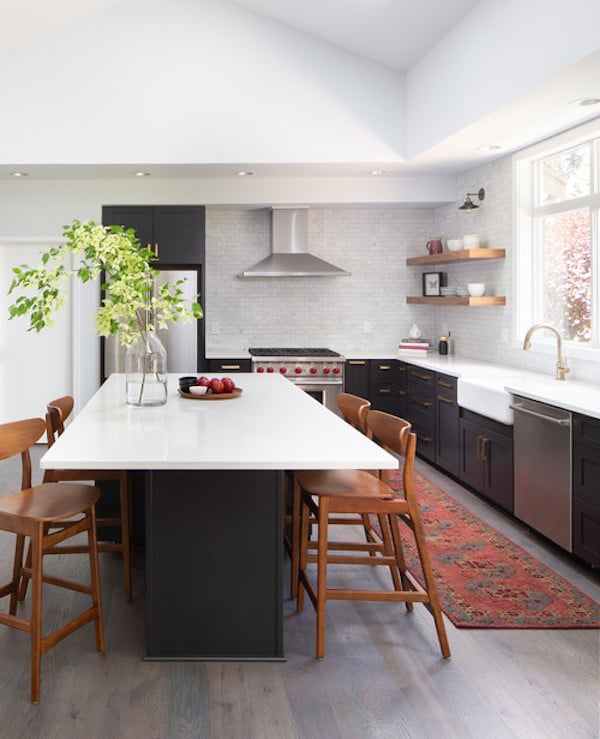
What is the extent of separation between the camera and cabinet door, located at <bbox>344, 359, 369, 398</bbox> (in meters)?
7.20

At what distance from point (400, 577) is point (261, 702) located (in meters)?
1.17

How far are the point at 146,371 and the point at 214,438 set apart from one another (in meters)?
1.00

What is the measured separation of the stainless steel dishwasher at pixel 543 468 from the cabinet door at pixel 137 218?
4.18 meters

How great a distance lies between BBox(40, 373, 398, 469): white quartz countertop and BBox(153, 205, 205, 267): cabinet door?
332 centimetres

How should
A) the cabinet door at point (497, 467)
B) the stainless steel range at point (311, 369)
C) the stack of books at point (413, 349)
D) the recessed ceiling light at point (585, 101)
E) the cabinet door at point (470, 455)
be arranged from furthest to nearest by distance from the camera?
the stack of books at point (413, 349) < the stainless steel range at point (311, 369) < the cabinet door at point (470, 455) < the cabinet door at point (497, 467) < the recessed ceiling light at point (585, 101)

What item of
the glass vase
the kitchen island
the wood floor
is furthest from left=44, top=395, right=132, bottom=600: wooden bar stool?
the kitchen island

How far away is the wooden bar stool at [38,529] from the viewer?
8.59ft

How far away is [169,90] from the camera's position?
250 inches

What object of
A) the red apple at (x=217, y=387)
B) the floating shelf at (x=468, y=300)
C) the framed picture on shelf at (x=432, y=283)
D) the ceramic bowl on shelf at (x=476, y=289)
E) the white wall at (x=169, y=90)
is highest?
the white wall at (x=169, y=90)

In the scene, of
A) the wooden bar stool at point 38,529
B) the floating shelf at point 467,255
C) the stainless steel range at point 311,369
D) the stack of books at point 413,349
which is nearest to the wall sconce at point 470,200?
the floating shelf at point 467,255

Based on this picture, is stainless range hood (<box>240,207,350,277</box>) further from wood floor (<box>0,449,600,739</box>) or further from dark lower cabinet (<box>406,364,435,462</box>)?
wood floor (<box>0,449,600,739</box>)

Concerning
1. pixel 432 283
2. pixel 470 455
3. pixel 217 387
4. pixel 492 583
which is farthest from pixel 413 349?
pixel 492 583

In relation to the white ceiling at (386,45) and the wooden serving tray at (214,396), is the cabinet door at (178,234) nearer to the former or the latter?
the white ceiling at (386,45)

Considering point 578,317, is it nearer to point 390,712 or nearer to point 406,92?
point 406,92
